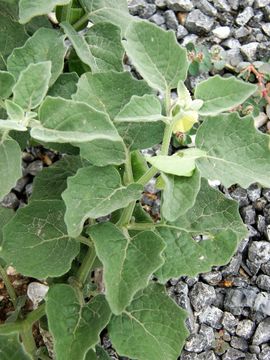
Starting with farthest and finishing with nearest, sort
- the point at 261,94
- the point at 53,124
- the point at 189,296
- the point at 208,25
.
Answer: the point at 208,25 → the point at 261,94 → the point at 189,296 → the point at 53,124

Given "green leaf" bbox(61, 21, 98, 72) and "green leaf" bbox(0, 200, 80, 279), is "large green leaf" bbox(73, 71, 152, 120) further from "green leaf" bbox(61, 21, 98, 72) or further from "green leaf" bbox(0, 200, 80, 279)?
"green leaf" bbox(0, 200, 80, 279)

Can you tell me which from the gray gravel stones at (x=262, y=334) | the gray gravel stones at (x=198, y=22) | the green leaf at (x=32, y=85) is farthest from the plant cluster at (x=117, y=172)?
the gray gravel stones at (x=198, y=22)

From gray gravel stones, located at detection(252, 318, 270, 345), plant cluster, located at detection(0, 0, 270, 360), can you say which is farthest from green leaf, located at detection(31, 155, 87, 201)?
gray gravel stones, located at detection(252, 318, 270, 345)

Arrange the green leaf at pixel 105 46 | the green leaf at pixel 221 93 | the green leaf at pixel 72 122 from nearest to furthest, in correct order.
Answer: the green leaf at pixel 72 122 < the green leaf at pixel 221 93 < the green leaf at pixel 105 46

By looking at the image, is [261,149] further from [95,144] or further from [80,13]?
[80,13]

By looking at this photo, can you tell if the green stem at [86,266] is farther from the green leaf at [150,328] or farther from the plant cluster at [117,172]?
the green leaf at [150,328]

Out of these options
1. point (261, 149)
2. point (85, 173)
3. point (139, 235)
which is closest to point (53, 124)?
point (85, 173)

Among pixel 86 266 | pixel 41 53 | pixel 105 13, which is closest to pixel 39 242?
pixel 86 266
